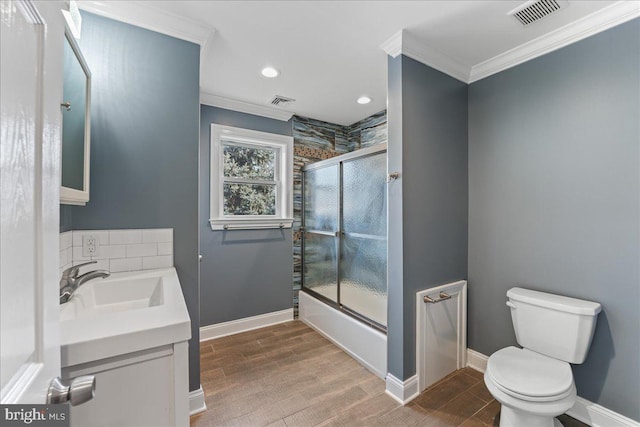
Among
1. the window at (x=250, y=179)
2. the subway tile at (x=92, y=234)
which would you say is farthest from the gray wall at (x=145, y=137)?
the window at (x=250, y=179)

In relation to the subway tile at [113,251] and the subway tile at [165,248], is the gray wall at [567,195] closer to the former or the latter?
the subway tile at [165,248]

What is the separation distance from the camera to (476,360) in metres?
2.22

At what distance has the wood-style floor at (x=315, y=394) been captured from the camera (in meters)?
1.70

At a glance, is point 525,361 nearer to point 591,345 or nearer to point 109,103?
point 591,345

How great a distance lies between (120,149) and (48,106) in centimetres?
122

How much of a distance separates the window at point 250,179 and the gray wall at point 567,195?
1.91 metres

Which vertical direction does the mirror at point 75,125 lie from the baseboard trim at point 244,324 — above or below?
above

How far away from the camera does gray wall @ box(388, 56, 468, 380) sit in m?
1.90

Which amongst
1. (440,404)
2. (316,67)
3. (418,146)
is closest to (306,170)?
(316,67)

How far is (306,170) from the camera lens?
10.8 feet

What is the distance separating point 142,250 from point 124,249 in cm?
9

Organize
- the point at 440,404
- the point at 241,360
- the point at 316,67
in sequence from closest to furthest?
the point at 440,404
the point at 316,67
the point at 241,360

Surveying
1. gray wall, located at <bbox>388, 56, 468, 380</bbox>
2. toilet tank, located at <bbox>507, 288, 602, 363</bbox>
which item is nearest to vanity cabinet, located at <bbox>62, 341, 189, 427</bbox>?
gray wall, located at <bbox>388, 56, 468, 380</bbox>

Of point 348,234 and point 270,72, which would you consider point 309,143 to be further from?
point 348,234
